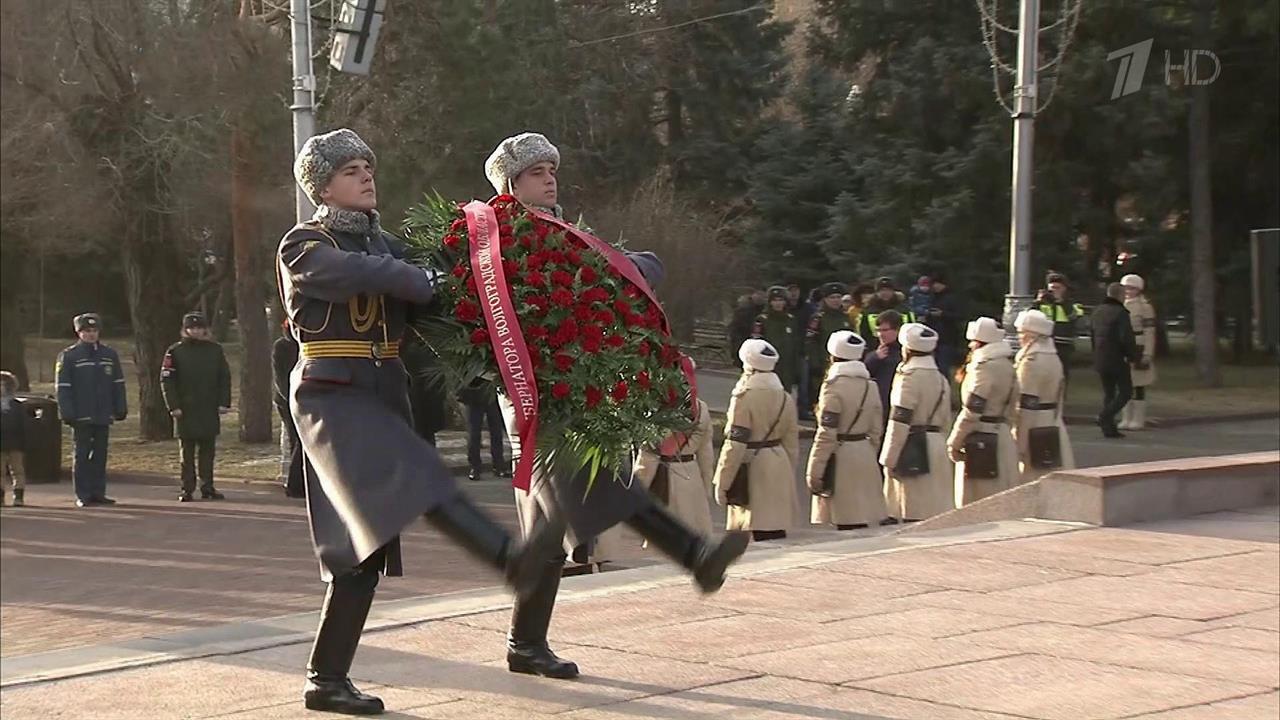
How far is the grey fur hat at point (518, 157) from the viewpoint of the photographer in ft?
20.3

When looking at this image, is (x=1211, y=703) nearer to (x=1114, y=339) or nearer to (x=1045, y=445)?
(x=1045, y=445)

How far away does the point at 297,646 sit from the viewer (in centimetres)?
738

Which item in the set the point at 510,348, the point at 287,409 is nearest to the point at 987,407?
the point at 287,409

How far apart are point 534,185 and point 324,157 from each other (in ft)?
2.33

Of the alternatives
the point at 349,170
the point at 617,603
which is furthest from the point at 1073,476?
the point at 349,170

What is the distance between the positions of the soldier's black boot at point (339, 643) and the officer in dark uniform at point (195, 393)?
38.9 ft

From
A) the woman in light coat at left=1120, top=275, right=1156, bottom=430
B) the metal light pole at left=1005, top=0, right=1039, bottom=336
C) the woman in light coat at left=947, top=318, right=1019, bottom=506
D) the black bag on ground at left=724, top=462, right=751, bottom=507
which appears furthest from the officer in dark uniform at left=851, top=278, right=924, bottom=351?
the black bag on ground at left=724, top=462, right=751, bottom=507

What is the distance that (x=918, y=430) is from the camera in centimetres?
1303

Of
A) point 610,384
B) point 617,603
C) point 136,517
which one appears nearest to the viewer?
point 610,384

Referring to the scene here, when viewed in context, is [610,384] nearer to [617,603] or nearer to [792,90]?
[617,603]

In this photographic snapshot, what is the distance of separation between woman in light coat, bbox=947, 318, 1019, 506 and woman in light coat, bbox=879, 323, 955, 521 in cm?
13

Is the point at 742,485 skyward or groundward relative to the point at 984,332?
groundward

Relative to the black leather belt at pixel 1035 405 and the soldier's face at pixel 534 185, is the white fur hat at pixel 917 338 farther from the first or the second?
the soldier's face at pixel 534 185

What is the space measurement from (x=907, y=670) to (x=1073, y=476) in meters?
4.10
